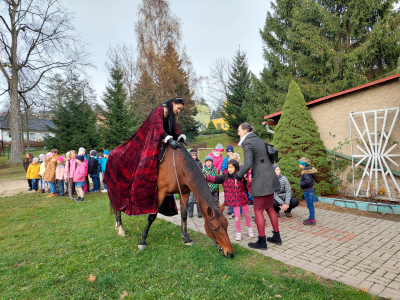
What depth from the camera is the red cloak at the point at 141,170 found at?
4238 mm

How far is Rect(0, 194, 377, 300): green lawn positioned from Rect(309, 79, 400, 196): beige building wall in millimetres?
6006

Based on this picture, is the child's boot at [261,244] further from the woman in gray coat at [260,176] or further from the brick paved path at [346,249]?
the brick paved path at [346,249]

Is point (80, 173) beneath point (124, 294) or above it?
above

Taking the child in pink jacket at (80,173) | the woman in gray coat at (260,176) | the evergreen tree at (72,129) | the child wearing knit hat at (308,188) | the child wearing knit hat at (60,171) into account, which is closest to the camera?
the woman in gray coat at (260,176)

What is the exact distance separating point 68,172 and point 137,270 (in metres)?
7.56

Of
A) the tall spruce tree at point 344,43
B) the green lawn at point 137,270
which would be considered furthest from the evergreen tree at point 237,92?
the green lawn at point 137,270

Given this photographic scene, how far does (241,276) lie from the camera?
317 centimetres

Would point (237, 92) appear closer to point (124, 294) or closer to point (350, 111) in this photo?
point (350, 111)

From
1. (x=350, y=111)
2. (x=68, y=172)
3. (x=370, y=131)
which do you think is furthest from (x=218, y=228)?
(x=68, y=172)

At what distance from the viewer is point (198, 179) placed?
3.92 m

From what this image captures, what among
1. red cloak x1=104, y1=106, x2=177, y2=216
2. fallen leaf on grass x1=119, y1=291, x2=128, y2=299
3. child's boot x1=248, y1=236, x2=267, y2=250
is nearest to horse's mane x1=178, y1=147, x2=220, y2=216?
red cloak x1=104, y1=106, x2=177, y2=216

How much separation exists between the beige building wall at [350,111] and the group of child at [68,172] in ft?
30.0

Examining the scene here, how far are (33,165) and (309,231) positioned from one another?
12.5 metres

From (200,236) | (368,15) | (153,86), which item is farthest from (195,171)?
(153,86)
